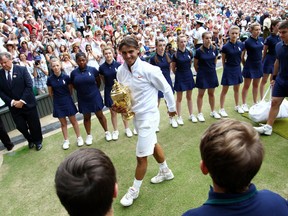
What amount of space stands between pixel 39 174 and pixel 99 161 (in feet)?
11.0

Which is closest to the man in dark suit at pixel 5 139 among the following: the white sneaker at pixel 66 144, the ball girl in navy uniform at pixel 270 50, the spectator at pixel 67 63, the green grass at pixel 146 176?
the green grass at pixel 146 176

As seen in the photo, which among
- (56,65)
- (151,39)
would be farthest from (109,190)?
(151,39)

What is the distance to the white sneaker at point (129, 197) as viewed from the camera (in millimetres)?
3277

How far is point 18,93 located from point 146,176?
8.78 ft

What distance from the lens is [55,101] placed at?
15.8 feet

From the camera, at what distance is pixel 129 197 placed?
10.8 feet

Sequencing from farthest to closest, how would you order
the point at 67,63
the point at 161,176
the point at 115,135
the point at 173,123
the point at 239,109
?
the point at 67,63, the point at 239,109, the point at 173,123, the point at 115,135, the point at 161,176

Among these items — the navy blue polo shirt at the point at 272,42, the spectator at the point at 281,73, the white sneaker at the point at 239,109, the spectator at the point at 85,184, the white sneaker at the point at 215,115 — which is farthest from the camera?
the white sneaker at the point at 239,109

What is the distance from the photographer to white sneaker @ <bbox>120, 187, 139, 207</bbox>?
3277 mm

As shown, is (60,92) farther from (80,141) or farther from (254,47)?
(254,47)

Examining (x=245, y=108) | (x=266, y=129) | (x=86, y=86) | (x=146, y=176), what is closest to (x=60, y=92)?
(x=86, y=86)

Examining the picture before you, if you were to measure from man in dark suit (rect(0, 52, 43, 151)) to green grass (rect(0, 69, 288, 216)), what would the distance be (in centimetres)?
57

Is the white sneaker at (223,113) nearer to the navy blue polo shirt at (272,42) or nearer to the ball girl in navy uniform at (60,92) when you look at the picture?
the navy blue polo shirt at (272,42)

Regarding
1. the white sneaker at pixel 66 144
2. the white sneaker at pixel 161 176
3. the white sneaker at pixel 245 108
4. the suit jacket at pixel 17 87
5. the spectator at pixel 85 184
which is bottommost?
the white sneaker at pixel 66 144
